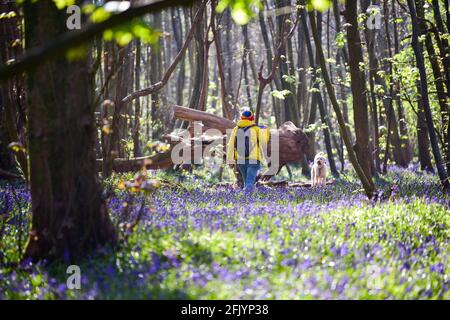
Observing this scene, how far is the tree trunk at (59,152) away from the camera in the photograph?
5.37m

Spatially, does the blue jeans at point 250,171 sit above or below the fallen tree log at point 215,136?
below

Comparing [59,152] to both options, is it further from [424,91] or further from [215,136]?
[215,136]

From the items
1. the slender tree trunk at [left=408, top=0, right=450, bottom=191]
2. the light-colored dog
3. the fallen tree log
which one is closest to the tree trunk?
the slender tree trunk at [left=408, top=0, right=450, bottom=191]

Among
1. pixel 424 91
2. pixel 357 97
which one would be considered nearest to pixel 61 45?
pixel 357 97

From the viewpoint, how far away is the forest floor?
4461 millimetres

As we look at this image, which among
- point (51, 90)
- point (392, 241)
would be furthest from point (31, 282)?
point (392, 241)

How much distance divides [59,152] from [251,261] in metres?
1.97

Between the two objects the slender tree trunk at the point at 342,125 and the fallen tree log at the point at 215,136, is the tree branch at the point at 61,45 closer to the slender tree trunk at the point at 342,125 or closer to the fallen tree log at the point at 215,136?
the slender tree trunk at the point at 342,125

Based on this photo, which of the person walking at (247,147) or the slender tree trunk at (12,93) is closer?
the slender tree trunk at (12,93)

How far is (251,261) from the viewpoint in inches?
195

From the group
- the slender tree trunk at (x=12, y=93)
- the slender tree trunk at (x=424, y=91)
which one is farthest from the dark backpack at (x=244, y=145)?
the slender tree trunk at (x=12, y=93)

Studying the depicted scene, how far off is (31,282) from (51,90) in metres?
1.68

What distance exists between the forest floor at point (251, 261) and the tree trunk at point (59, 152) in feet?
0.82

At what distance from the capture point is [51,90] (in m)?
5.36
